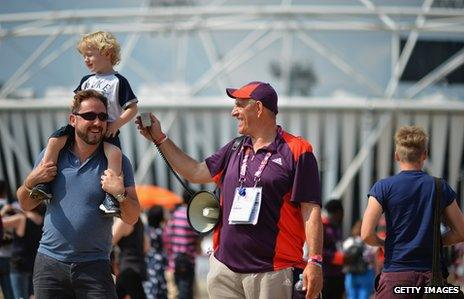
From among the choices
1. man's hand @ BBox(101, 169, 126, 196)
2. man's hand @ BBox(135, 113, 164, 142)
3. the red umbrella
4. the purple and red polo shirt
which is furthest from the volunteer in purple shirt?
the red umbrella

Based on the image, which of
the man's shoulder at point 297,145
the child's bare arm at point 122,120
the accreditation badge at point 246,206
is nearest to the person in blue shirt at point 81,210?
the child's bare arm at point 122,120

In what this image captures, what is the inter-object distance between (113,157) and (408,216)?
1.87 meters

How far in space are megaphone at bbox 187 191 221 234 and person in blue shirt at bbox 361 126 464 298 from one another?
39.2 inches

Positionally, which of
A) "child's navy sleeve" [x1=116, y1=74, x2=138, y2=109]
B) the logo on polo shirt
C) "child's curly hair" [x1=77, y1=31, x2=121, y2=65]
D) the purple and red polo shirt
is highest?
"child's curly hair" [x1=77, y1=31, x2=121, y2=65]

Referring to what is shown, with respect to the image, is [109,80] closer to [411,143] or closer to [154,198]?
[411,143]

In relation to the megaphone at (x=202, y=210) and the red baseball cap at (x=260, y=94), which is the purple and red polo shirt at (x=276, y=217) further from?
the red baseball cap at (x=260, y=94)

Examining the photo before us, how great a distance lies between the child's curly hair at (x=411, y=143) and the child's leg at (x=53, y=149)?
6.94 feet

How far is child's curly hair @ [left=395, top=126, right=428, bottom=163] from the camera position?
19.6ft

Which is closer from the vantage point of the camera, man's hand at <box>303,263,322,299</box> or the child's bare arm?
man's hand at <box>303,263,322,299</box>

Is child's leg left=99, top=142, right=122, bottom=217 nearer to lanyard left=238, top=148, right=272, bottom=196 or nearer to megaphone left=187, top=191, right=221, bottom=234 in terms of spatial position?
megaphone left=187, top=191, right=221, bottom=234

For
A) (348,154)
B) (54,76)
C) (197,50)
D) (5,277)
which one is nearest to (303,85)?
(348,154)

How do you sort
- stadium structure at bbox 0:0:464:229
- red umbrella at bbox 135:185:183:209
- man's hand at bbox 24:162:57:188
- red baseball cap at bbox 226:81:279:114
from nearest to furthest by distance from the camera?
man's hand at bbox 24:162:57:188
red baseball cap at bbox 226:81:279:114
red umbrella at bbox 135:185:183:209
stadium structure at bbox 0:0:464:229

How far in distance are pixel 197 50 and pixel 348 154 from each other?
6.74m

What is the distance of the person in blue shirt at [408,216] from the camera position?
588 cm
